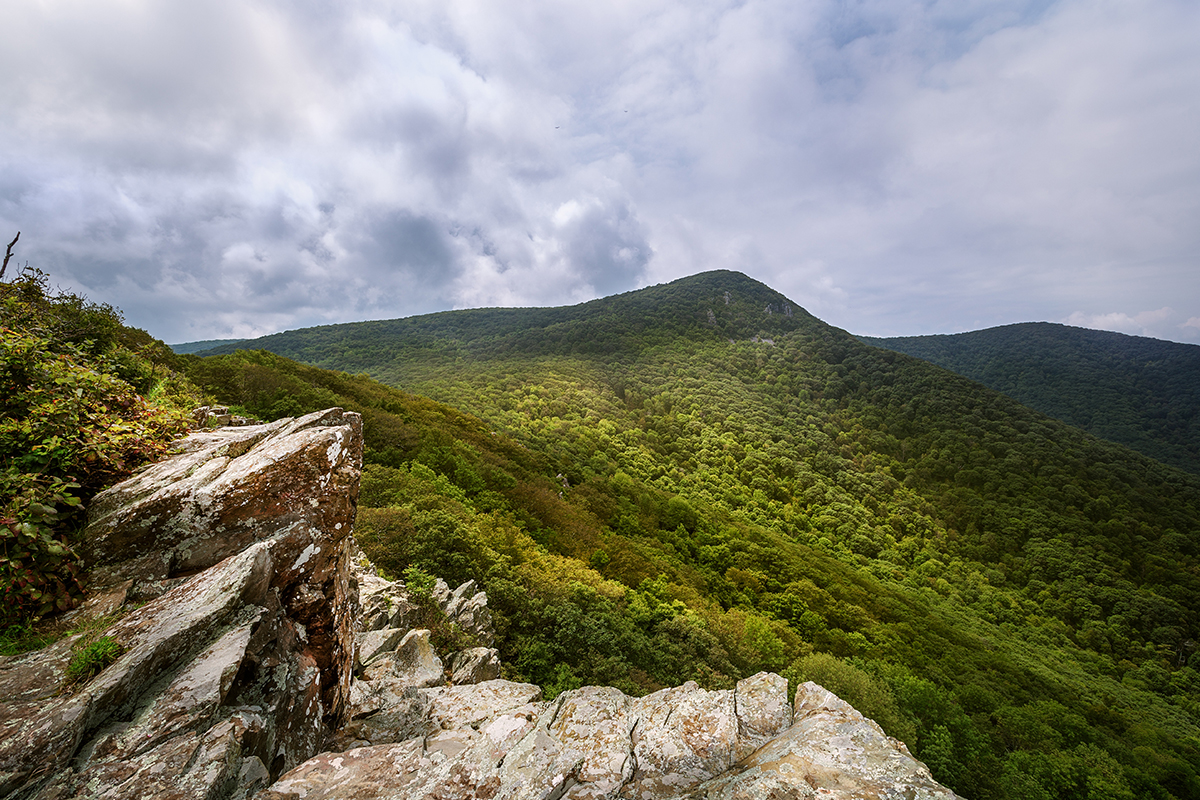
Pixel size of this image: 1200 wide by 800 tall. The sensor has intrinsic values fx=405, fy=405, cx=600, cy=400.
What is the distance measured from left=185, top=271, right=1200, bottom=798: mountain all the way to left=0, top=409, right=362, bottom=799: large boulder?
34.2ft

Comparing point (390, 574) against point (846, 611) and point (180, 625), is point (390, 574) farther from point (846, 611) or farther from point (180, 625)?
point (846, 611)

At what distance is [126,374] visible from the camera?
1076 cm

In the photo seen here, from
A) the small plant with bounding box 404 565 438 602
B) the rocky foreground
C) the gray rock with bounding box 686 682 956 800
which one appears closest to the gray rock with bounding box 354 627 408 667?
the rocky foreground

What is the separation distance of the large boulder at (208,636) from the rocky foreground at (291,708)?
2 centimetres

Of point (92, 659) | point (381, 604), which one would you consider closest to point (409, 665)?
point (381, 604)

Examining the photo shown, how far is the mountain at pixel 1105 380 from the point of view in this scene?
121 meters

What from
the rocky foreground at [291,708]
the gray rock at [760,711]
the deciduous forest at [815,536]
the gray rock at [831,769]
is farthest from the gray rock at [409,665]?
the gray rock at [760,711]

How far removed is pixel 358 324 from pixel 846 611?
8329 inches

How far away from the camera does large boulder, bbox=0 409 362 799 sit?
421cm

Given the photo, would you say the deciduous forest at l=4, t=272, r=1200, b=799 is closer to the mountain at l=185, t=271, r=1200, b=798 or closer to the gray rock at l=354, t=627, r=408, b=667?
the mountain at l=185, t=271, r=1200, b=798

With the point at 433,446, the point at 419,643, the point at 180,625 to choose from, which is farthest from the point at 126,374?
the point at 433,446

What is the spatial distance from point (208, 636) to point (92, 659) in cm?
108

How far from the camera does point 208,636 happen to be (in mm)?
5602

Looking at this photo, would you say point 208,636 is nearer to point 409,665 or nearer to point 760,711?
point 409,665
